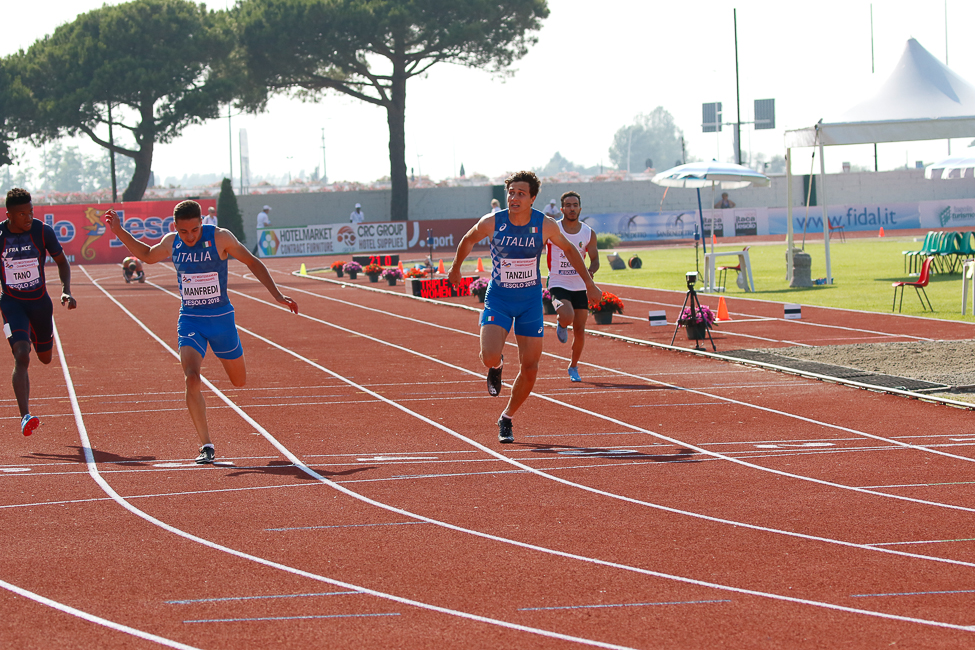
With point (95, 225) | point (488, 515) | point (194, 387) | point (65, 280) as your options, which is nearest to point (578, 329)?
point (194, 387)

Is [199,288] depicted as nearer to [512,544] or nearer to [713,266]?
[512,544]

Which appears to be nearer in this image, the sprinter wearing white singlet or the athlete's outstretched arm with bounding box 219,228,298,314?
the athlete's outstretched arm with bounding box 219,228,298,314

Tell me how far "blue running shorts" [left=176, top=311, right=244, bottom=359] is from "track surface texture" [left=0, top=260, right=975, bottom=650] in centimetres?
83

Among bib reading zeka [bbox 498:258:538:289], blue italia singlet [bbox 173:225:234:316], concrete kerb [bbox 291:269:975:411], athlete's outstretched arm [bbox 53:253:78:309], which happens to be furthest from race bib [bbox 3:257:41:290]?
concrete kerb [bbox 291:269:975:411]

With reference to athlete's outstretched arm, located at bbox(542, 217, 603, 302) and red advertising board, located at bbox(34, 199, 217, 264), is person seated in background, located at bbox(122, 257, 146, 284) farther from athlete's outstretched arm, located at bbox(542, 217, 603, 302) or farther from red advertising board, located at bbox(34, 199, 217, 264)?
athlete's outstretched arm, located at bbox(542, 217, 603, 302)

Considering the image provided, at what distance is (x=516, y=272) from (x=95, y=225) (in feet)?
132

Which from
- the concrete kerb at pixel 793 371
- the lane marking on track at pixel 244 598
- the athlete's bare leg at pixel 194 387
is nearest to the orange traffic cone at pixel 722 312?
the concrete kerb at pixel 793 371

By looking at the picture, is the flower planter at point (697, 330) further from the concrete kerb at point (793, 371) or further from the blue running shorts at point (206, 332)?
the blue running shorts at point (206, 332)

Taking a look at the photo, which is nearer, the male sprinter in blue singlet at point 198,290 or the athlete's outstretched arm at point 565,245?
the male sprinter in blue singlet at point 198,290

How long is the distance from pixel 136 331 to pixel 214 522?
1247 cm

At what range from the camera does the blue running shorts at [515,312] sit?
788 centimetres

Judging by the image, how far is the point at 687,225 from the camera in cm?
5225

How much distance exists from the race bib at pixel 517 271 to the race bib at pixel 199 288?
6.71ft

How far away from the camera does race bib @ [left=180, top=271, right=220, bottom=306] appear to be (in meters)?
7.40
